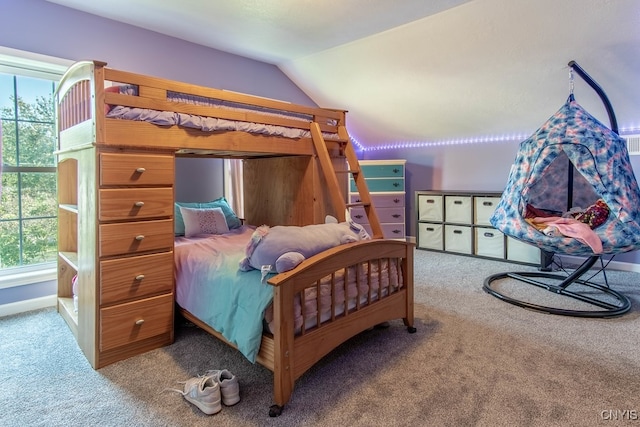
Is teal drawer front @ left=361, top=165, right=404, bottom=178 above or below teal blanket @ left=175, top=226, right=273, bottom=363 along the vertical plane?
above

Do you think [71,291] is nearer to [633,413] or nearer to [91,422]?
[91,422]

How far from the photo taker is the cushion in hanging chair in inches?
110

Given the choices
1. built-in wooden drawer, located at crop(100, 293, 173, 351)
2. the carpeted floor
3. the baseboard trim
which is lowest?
the carpeted floor

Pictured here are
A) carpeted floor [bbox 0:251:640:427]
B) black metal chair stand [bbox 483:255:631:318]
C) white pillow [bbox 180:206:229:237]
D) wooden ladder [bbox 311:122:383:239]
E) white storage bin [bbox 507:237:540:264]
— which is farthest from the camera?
white storage bin [bbox 507:237:540:264]

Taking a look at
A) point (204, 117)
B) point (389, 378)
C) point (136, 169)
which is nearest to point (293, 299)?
point (389, 378)

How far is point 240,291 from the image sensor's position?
1903 millimetres

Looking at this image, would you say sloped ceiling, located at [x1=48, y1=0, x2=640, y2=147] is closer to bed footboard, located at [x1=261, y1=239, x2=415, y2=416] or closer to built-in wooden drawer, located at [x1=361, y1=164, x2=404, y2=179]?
built-in wooden drawer, located at [x1=361, y1=164, x2=404, y2=179]

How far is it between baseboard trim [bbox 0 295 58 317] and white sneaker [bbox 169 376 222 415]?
6.50ft

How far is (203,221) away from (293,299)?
5.82ft

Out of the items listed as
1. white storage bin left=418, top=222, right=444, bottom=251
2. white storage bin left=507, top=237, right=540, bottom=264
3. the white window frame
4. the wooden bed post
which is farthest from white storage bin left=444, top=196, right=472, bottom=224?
the white window frame

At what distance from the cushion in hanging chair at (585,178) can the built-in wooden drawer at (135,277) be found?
273cm

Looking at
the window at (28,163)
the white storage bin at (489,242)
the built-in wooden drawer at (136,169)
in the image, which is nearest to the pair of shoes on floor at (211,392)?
the built-in wooden drawer at (136,169)

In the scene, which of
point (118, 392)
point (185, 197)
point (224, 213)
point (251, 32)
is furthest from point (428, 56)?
point (118, 392)

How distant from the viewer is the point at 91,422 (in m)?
1.60
